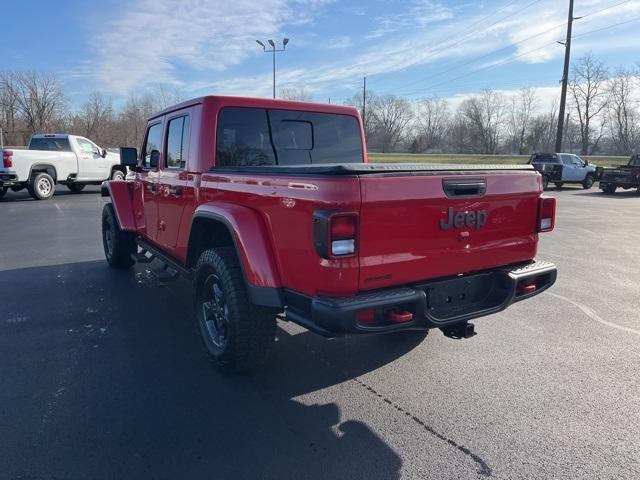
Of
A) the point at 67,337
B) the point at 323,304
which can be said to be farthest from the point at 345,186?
the point at 67,337

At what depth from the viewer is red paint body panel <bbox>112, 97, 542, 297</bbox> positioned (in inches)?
109

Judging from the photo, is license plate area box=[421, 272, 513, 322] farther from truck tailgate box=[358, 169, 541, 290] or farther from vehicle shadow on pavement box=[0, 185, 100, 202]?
vehicle shadow on pavement box=[0, 185, 100, 202]

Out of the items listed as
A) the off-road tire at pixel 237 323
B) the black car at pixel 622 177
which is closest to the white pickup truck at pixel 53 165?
the off-road tire at pixel 237 323

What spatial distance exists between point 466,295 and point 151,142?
405cm

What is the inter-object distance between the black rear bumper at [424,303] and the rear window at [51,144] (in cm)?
1679

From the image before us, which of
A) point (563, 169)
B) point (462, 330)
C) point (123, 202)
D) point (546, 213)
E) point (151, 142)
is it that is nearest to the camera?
point (462, 330)

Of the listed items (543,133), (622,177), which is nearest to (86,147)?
(622,177)

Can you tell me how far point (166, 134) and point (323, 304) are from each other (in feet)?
10.2

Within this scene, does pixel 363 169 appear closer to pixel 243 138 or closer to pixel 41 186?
pixel 243 138

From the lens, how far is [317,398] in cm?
339

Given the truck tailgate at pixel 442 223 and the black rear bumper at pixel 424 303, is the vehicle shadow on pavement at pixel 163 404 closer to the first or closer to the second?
the black rear bumper at pixel 424 303

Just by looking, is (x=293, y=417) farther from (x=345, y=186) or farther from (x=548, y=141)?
(x=548, y=141)

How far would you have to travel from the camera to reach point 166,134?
503 cm

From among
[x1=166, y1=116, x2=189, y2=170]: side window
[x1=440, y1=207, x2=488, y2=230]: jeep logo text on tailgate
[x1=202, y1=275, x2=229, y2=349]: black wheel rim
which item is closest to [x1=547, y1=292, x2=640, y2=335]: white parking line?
[x1=440, y1=207, x2=488, y2=230]: jeep logo text on tailgate
